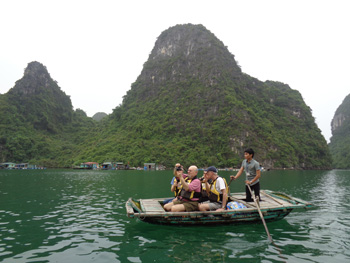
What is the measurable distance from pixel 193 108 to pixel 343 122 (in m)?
147

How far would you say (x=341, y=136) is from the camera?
179 m

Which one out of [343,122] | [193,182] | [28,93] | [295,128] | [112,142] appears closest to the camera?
[193,182]

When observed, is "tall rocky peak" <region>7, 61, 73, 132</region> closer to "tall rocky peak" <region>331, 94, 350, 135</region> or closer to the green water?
the green water

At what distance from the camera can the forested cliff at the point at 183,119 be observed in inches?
3526

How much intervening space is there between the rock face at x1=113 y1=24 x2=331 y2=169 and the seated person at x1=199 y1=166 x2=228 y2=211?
2930 inches

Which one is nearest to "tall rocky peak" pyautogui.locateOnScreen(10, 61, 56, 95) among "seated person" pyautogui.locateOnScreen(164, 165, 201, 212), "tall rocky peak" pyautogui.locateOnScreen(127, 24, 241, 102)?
"tall rocky peak" pyautogui.locateOnScreen(127, 24, 241, 102)

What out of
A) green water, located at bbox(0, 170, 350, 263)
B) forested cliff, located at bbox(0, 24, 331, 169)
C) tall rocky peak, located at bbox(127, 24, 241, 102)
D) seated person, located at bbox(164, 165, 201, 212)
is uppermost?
tall rocky peak, located at bbox(127, 24, 241, 102)

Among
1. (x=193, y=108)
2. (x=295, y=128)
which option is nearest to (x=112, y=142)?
(x=193, y=108)

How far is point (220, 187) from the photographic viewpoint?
8641 mm

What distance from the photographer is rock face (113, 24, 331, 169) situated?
9175 cm

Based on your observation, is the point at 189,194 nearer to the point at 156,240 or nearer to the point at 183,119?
the point at 156,240

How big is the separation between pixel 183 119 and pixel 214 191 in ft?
312

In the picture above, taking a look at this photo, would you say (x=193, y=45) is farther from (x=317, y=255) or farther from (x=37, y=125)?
(x=317, y=255)

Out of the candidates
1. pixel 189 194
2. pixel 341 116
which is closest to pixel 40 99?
pixel 189 194
